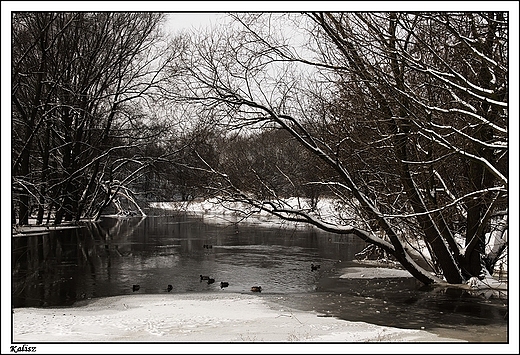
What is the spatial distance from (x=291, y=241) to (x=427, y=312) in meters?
12.8

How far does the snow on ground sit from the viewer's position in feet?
25.8

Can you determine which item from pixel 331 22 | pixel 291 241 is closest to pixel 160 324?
pixel 331 22

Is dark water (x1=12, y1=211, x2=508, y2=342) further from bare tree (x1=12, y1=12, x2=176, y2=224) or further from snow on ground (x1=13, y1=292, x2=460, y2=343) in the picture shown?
bare tree (x1=12, y1=12, x2=176, y2=224)

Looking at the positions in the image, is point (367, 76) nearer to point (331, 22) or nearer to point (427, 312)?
point (331, 22)

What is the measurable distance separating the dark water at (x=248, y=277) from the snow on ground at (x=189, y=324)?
2.07 feet

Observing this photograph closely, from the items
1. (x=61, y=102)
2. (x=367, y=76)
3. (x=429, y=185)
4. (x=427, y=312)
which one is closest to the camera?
(x=367, y=76)

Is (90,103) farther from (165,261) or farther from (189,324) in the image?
(189,324)

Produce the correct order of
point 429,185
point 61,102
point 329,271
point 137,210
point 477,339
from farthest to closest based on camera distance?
point 137,210 < point 61,102 < point 329,271 < point 429,185 < point 477,339

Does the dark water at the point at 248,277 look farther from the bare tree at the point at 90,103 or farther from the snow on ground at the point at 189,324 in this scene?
the bare tree at the point at 90,103

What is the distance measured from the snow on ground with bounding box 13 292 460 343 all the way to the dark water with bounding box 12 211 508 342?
632 mm

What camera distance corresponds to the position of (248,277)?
560 inches

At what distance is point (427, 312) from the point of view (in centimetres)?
1027

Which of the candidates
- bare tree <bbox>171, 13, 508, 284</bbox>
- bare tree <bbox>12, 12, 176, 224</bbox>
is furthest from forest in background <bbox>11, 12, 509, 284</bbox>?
bare tree <bbox>12, 12, 176, 224</bbox>

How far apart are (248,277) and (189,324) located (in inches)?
209
